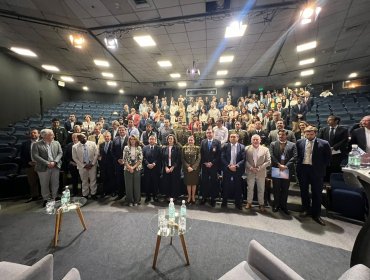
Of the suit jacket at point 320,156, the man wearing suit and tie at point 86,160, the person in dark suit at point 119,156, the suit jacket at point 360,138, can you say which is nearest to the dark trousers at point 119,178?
the person in dark suit at point 119,156

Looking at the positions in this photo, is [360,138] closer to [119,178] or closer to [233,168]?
[233,168]

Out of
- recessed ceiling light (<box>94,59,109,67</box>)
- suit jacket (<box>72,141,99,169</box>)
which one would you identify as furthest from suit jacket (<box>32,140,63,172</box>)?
recessed ceiling light (<box>94,59,109,67</box>)

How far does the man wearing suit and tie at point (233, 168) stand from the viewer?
4.01 meters

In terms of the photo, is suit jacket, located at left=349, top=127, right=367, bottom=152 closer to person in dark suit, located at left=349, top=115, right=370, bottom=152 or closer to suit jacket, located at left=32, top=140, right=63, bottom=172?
person in dark suit, located at left=349, top=115, right=370, bottom=152

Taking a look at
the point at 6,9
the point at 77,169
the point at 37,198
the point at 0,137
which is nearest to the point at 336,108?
the point at 77,169

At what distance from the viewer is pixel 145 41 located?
694cm

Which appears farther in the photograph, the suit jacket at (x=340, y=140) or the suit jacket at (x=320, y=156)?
the suit jacket at (x=340, y=140)

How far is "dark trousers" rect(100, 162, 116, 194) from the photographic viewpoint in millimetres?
4781

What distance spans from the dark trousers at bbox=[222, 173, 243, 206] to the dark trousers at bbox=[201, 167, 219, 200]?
0.19 metres

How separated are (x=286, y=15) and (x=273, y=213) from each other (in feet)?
17.7

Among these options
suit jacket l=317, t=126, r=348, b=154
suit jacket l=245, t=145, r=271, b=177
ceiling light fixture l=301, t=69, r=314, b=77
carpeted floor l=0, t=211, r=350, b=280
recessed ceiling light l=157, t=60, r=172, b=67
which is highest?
ceiling light fixture l=301, t=69, r=314, b=77

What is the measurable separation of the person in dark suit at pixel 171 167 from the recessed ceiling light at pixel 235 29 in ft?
13.0

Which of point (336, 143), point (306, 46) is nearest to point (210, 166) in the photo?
point (336, 143)

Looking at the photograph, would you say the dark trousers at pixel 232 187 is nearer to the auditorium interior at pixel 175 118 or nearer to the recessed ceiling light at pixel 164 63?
the auditorium interior at pixel 175 118
